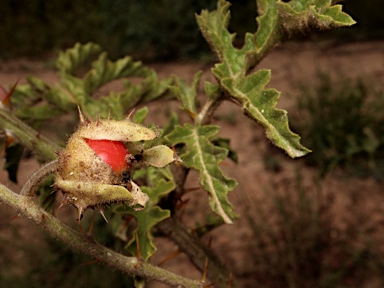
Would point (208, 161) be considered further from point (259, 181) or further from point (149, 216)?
point (259, 181)

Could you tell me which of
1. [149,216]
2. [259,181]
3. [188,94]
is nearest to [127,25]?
[259,181]

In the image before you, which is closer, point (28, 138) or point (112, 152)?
point (112, 152)

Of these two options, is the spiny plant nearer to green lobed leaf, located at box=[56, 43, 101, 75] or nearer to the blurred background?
green lobed leaf, located at box=[56, 43, 101, 75]

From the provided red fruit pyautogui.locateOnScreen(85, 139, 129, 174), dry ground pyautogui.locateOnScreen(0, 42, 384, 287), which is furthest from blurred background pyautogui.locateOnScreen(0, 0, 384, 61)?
red fruit pyautogui.locateOnScreen(85, 139, 129, 174)

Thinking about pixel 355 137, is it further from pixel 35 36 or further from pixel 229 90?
pixel 35 36

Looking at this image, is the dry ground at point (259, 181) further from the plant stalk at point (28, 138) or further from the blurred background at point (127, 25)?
the plant stalk at point (28, 138)


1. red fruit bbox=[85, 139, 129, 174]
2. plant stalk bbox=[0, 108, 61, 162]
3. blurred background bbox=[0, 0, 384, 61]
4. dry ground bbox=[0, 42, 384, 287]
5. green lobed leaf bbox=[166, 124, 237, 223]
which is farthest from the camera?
blurred background bbox=[0, 0, 384, 61]
